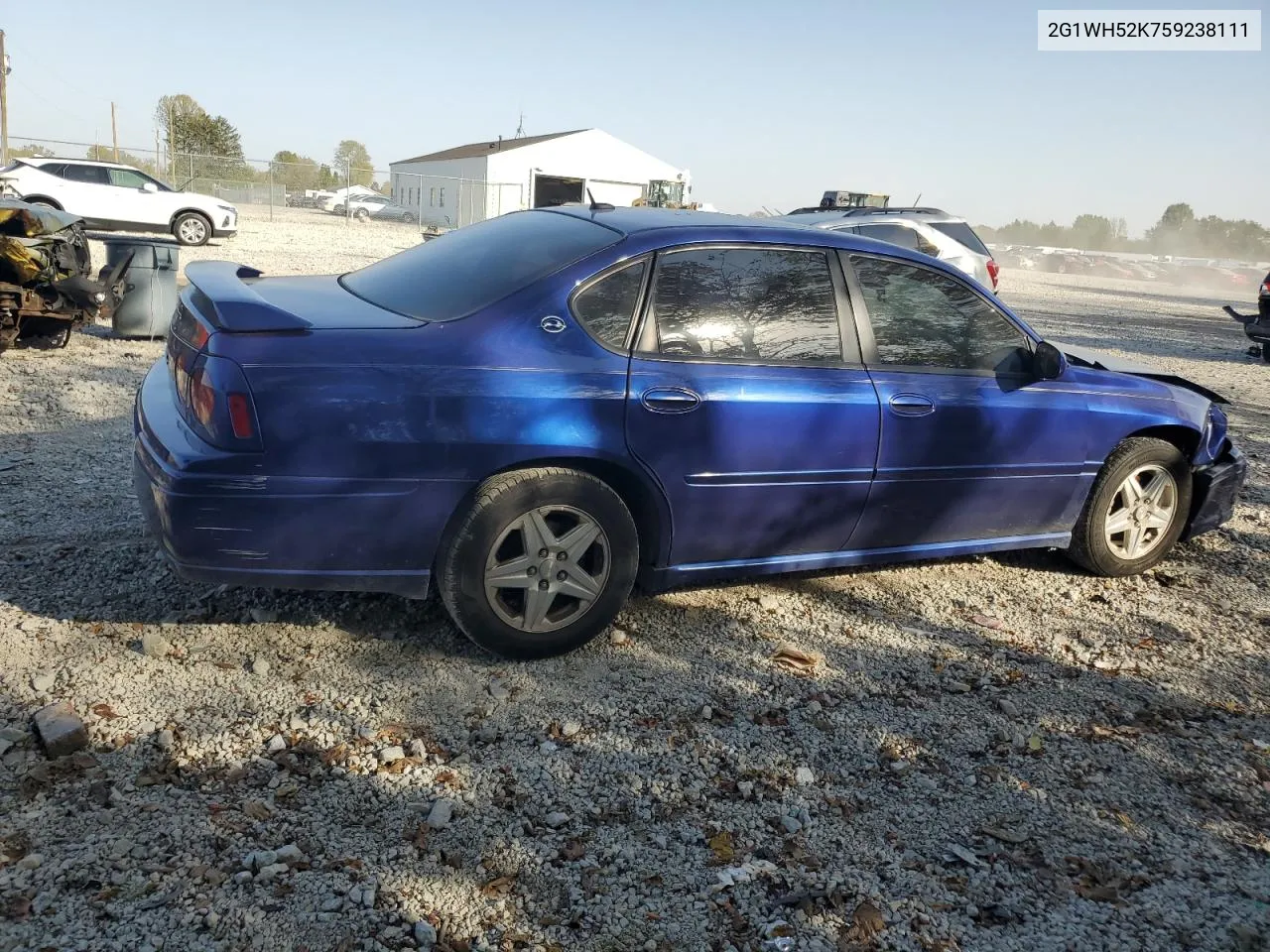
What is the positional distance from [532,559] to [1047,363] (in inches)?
99.4

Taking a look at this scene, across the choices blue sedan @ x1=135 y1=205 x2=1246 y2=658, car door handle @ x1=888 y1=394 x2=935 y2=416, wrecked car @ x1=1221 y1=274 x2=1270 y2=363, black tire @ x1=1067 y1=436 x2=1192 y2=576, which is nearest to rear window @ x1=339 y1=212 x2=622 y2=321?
Answer: blue sedan @ x1=135 y1=205 x2=1246 y2=658

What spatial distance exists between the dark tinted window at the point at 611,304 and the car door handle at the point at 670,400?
208 mm

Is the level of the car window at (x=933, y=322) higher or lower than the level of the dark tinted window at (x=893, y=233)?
lower

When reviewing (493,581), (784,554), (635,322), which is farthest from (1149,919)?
(635,322)

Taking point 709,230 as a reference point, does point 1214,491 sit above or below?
below

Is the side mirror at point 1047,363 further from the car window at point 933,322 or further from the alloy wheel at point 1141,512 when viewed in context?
the alloy wheel at point 1141,512

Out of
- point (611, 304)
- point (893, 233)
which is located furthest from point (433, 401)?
point (893, 233)

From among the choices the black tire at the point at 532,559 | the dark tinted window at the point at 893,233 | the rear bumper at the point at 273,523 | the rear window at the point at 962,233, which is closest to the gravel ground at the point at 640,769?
the black tire at the point at 532,559

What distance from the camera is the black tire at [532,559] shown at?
3.46 meters

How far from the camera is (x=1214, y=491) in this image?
514 cm

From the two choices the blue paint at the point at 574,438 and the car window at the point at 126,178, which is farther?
the car window at the point at 126,178

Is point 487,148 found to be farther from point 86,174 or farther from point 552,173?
point 86,174

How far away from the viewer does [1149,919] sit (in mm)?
2627

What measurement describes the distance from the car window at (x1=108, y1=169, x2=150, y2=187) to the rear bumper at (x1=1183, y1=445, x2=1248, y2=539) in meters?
20.4
